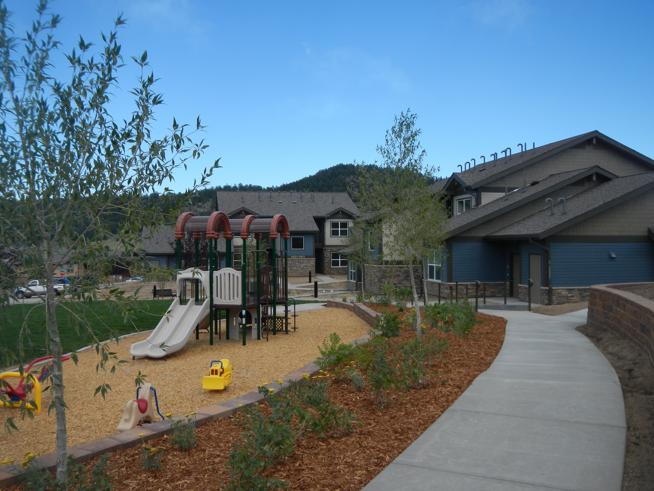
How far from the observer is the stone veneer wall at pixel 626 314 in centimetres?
866

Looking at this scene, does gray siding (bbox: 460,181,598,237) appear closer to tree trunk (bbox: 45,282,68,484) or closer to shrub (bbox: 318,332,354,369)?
shrub (bbox: 318,332,354,369)

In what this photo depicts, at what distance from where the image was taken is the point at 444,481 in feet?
14.9

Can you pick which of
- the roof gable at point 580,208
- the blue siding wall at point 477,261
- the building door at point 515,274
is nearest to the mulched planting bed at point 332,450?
the roof gable at point 580,208

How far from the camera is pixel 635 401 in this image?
22.5ft

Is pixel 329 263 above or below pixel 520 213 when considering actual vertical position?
below

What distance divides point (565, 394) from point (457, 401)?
4.74 feet

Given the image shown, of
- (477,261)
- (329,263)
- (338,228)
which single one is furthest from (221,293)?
(338,228)

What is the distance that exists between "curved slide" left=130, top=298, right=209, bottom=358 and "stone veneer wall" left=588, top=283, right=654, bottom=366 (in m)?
8.63

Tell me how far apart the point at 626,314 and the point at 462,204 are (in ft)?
66.0

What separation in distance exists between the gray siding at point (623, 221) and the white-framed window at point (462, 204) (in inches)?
322

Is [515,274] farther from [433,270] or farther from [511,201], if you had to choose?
[433,270]

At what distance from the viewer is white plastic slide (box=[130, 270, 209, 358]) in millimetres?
11797

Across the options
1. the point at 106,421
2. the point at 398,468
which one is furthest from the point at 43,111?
the point at 106,421

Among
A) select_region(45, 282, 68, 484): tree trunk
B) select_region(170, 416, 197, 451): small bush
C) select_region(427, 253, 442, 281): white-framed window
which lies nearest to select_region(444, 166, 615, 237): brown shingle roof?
select_region(427, 253, 442, 281): white-framed window
